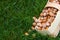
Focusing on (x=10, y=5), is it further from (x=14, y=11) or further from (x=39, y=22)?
(x=39, y=22)

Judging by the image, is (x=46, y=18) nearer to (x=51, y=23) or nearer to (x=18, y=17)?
(x=51, y=23)

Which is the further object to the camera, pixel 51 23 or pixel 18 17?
pixel 18 17

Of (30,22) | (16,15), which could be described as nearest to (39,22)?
(30,22)

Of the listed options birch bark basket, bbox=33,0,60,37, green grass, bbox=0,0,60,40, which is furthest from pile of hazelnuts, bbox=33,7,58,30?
green grass, bbox=0,0,60,40

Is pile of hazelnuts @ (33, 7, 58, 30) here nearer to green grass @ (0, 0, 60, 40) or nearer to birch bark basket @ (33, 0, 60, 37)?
birch bark basket @ (33, 0, 60, 37)

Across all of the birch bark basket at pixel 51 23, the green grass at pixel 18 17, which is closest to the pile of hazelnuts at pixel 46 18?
the birch bark basket at pixel 51 23

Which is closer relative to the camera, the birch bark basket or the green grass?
the birch bark basket

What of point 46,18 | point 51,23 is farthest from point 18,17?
point 51,23
